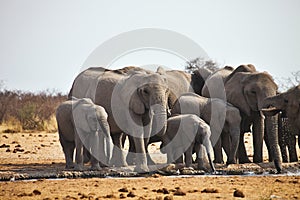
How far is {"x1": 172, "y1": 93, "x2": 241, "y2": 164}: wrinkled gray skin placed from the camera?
19281 mm

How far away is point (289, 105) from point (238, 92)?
4.20 metres

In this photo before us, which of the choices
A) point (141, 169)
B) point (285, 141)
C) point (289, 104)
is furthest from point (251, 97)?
point (141, 169)

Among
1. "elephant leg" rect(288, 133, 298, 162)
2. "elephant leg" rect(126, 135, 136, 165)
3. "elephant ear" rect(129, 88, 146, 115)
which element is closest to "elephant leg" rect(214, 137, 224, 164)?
"elephant leg" rect(288, 133, 298, 162)

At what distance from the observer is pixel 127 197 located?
12539mm

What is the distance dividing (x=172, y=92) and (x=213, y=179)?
655 cm

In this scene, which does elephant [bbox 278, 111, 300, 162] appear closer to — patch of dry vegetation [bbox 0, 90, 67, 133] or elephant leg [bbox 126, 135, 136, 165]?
elephant leg [bbox 126, 135, 136, 165]

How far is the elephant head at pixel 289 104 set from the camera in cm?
1650

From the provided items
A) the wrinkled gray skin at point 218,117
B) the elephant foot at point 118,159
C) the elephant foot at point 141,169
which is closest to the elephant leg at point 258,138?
the wrinkled gray skin at point 218,117

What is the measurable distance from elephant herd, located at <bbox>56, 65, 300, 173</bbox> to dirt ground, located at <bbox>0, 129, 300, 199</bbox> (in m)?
0.75

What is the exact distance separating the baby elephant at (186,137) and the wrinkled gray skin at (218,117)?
964mm

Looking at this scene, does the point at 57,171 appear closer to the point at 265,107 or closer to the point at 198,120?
the point at 198,120

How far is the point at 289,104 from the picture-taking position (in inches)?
653

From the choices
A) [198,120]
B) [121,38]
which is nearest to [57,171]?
[198,120]

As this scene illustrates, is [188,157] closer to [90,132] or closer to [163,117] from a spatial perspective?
[163,117]
